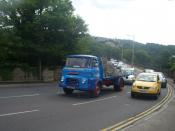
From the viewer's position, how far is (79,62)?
21891 millimetres

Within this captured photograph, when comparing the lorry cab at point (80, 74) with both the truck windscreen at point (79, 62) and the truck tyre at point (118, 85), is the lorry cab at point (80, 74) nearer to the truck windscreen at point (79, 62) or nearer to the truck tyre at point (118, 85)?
the truck windscreen at point (79, 62)

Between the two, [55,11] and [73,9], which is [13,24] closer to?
[55,11]

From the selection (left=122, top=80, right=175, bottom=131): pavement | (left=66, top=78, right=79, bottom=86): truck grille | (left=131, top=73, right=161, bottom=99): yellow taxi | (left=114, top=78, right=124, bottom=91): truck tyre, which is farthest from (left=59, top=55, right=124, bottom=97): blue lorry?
(left=122, top=80, right=175, bottom=131): pavement

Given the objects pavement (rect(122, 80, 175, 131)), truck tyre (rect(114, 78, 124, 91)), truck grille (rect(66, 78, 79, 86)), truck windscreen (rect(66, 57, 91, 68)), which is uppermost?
truck windscreen (rect(66, 57, 91, 68))

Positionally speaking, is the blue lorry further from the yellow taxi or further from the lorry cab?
the yellow taxi

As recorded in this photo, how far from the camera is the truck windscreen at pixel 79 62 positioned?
71.4ft

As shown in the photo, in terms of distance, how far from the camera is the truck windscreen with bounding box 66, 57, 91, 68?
2177 cm

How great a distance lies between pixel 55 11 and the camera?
38.2m

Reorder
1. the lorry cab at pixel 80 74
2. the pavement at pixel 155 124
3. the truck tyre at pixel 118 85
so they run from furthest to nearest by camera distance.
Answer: the truck tyre at pixel 118 85 → the lorry cab at pixel 80 74 → the pavement at pixel 155 124

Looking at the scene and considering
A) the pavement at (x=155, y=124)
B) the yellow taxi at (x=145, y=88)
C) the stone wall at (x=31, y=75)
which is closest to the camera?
the pavement at (x=155, y=124)

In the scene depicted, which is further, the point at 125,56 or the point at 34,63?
the point at 125,56

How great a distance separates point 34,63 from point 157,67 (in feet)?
262

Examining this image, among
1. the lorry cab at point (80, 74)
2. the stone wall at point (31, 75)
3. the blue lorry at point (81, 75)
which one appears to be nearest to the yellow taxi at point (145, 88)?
the blue lorry at point (81, 75)

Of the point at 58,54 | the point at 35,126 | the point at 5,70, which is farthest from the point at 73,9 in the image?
the point at 35,126
